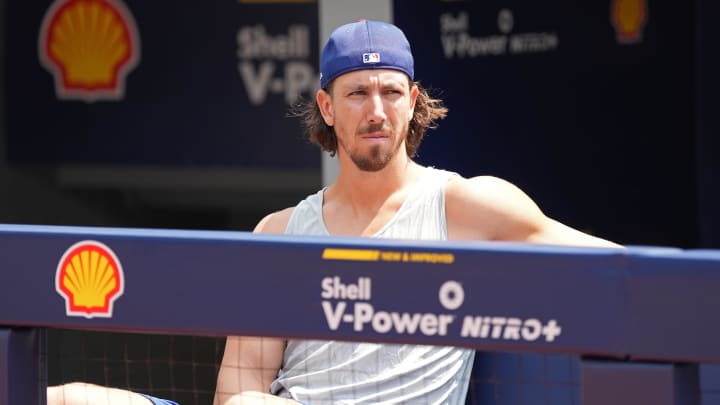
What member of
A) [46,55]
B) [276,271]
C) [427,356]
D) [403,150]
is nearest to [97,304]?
[276,271]

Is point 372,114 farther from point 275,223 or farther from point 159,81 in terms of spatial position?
point 159,81

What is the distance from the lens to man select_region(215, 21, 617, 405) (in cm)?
305

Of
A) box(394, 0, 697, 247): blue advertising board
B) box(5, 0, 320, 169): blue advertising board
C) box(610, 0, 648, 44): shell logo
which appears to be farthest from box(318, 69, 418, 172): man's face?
box(5, 0, 320, 169): blue advertising board

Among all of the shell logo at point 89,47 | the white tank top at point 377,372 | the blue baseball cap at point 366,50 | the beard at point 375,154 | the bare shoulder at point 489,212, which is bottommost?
the white tank top at point 377,372

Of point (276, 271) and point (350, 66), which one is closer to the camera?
point (276, 271)

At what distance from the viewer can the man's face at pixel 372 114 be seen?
3270 mm

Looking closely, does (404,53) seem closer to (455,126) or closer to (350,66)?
(350,66)

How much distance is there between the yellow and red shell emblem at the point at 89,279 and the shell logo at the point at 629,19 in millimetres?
4523

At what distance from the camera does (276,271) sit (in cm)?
235

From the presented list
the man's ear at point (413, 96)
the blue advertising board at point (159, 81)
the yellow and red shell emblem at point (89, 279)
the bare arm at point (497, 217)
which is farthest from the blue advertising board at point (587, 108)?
the yellow and red shell emblem at point (89, 279)

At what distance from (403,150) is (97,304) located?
3.84 ft

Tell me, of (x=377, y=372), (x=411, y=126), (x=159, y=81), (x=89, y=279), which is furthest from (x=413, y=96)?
(x=159, y=81)

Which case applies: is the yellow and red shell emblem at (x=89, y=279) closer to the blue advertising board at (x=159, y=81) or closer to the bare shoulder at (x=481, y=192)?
the bare shoulder at (x=481, y=192)

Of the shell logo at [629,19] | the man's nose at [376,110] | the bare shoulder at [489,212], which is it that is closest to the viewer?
the bare shoulder at [489,212]
